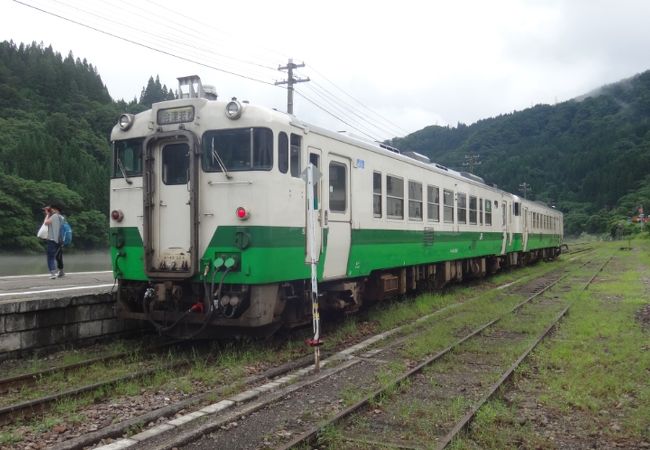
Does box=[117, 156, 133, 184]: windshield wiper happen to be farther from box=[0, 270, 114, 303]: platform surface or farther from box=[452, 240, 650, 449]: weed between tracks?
box=[452, 240, 650, 449]: weed between tracks

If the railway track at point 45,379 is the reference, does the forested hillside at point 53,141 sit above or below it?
above

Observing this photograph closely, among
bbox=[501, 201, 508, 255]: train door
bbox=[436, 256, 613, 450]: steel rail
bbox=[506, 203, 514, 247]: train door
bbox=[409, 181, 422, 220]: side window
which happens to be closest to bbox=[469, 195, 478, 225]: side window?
bbox=[501, 201, 508, 255]: train door

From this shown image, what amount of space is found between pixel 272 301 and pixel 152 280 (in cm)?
165

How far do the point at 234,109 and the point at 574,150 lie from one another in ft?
380

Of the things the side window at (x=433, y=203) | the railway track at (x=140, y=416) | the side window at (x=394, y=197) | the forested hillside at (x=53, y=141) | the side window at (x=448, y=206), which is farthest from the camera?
the forested hillside at (x=53, y=141)

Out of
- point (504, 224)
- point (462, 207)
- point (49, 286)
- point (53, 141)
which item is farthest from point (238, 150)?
point (53, 141)

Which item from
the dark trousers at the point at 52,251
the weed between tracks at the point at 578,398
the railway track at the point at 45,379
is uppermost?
the dark trousers at the point at 52,251

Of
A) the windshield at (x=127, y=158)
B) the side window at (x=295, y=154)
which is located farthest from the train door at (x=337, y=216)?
the windshield at (x=127, y=158)

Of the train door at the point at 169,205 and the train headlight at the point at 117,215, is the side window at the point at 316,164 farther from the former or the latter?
the train headlight at the point at 117,215

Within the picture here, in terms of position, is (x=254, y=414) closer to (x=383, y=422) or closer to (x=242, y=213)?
(x=383, y=422)

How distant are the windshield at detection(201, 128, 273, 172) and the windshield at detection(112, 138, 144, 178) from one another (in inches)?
43.4

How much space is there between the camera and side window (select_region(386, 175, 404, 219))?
10.5 m

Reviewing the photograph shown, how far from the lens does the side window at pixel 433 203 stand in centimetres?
1250

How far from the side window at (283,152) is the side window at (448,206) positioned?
6873 mm
